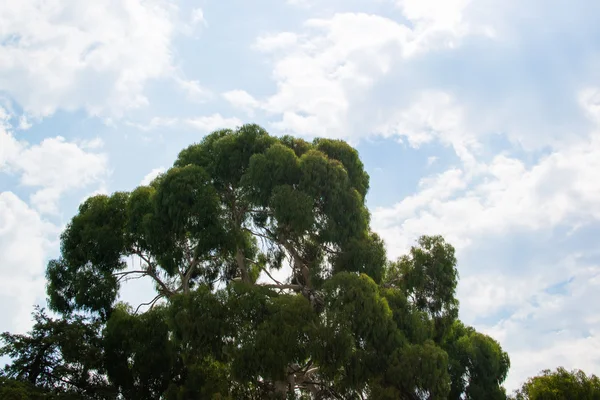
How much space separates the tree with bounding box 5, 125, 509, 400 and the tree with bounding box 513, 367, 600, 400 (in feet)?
8.23

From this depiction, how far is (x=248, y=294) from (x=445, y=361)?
5.26 metres

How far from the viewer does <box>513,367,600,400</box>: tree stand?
14883 mm

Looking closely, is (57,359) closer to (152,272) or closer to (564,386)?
(152,272)

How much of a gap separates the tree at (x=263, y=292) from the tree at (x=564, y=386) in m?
2.51

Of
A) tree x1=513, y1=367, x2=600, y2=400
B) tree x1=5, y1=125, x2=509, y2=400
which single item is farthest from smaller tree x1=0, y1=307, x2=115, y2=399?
tree x1=513, y1=367, x2=600, y2=400

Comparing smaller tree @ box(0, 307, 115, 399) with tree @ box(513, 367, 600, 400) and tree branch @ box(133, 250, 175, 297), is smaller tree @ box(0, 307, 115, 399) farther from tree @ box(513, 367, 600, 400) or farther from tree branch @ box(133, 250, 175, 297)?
tree @ box(513, 367, 600, 400)

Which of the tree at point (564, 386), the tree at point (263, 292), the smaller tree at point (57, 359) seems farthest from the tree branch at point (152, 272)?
the tree at point (564, 386)

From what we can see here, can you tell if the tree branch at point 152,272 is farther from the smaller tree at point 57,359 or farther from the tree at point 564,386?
the tree at point 564,386

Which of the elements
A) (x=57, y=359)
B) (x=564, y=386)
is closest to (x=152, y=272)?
(x=57, y=359)

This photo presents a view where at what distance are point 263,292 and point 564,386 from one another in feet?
28.2

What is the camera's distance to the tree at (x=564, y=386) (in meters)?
14.9

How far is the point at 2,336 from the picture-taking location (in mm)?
15031

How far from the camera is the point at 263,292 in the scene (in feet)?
47.5

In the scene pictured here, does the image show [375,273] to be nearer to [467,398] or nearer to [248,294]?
[248,294]
